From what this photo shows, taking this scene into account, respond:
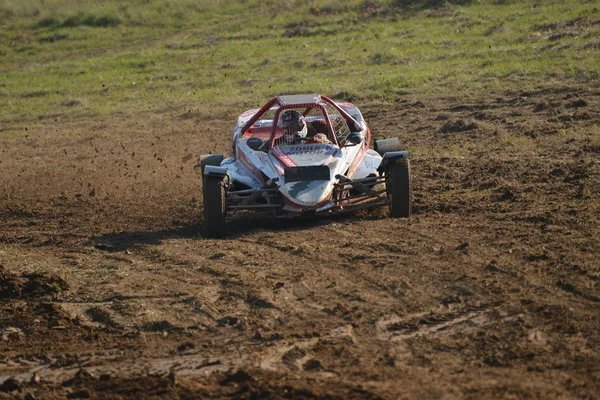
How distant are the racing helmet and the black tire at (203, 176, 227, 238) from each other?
183 centimetres

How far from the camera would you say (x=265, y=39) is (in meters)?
28.4

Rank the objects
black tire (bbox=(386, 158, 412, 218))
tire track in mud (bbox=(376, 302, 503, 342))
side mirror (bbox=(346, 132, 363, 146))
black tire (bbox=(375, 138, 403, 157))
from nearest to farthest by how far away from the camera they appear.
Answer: tire track in mud (bbox=(376, 302, 503, 342))
black tire (bbox=(386, 158, 412, 218))
side mirror (bbox=(346, 132, 363, 146))
black tire (bbox=(375, 138, 403, 157))

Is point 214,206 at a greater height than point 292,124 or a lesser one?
Answer: lesser

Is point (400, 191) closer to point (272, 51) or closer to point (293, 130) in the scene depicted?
point (293, 130)

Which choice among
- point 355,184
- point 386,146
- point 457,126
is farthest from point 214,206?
point 457,126

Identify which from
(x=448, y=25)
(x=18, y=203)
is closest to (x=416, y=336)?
(x=18, y=203)

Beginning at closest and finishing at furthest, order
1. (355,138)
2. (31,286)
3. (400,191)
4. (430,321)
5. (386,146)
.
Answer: (430,321) < (31,286) < (400,191) < (355,138) < (386,146)

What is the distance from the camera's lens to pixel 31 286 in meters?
8.52

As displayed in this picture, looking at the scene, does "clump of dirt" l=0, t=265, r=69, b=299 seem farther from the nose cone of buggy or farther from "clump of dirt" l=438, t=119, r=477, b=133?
"clump of dirt" l=438, t=119, r=477, b=133

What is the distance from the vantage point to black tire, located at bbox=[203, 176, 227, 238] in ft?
33.4

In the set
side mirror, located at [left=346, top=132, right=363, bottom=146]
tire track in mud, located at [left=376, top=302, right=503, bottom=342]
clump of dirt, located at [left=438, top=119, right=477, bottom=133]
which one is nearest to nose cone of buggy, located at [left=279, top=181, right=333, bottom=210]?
side mirror, located at [left=346, top=132, right=363, bottom=146]

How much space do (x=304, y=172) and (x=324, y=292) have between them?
297cm

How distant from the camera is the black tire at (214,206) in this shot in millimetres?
10195

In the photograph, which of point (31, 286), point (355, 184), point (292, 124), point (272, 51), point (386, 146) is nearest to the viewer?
point (31, 286)
